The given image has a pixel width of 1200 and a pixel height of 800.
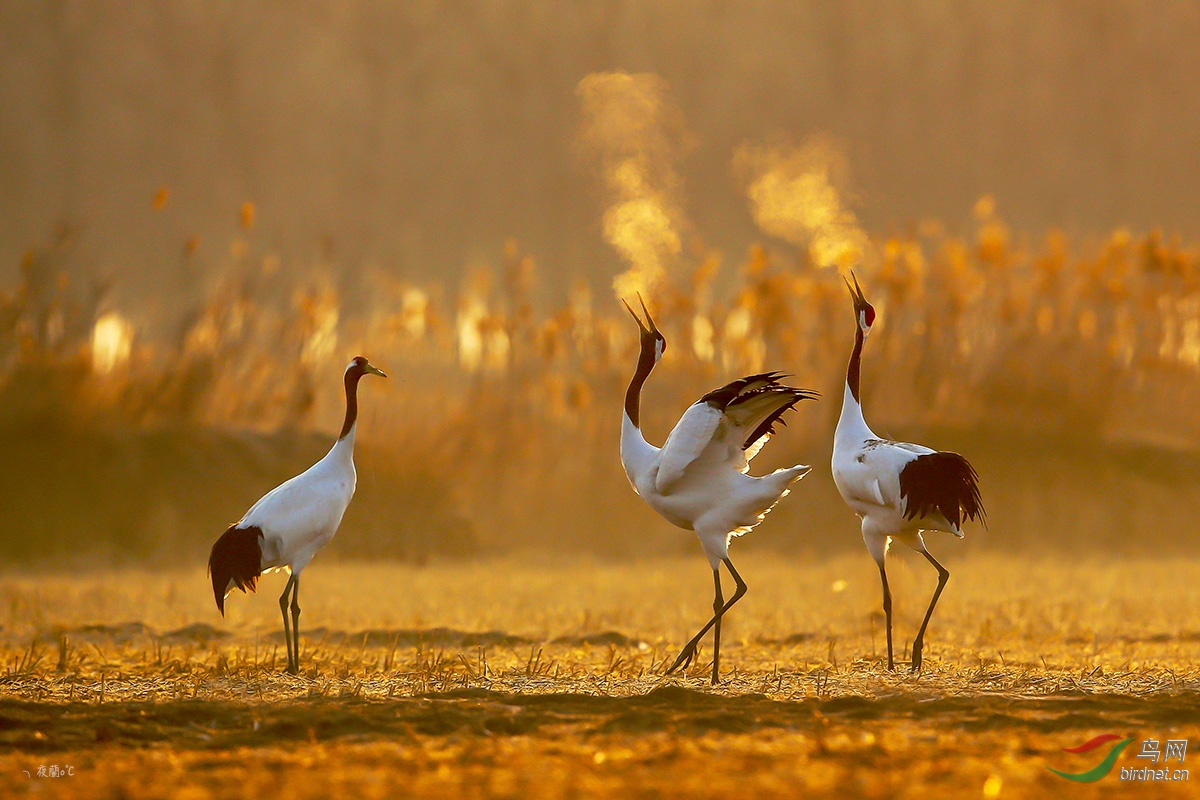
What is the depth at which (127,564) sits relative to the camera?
24875 millimetres

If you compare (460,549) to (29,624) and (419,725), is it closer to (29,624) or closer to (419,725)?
(29,624)

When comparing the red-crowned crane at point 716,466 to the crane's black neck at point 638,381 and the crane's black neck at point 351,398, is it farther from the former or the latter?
the crane's black neck at point 351,398

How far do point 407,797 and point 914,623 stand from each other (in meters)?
10.5

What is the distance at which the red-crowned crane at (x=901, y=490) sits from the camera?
9.72m

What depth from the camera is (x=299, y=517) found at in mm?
10312

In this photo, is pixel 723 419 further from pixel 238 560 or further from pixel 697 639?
pixel 238 560

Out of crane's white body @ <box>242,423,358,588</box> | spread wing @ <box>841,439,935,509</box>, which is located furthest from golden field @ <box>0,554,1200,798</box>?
spread wing @ <box>841,439,935,509</box>

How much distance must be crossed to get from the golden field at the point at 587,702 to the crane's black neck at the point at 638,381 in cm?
205

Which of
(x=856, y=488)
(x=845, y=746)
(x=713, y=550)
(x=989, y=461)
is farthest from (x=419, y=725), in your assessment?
(x=989, y=461)

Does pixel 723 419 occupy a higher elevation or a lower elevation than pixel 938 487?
higher

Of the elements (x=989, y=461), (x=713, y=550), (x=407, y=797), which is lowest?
(x=407, y=797)

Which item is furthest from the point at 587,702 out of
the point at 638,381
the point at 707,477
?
the point at 638,381

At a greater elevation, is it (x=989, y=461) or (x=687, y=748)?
(x=989, y=461)

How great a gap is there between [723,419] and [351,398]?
387cm
